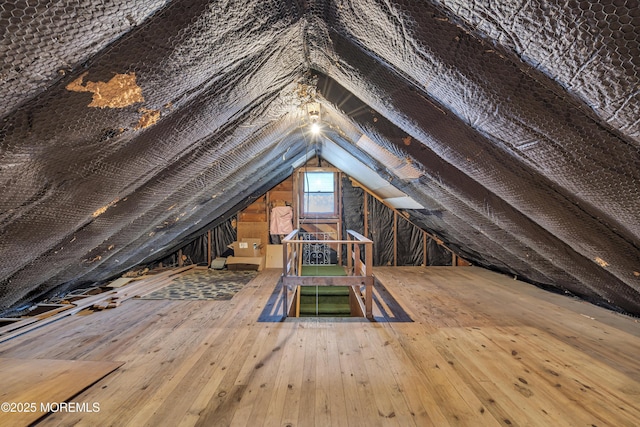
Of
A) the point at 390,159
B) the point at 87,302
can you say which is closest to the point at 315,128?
the point at 390,159

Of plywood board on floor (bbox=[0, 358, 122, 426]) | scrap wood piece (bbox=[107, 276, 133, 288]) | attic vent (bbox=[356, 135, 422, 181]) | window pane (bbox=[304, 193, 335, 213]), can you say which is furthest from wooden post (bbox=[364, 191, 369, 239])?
plywood board on floor (bbox=[0, 358, 122, 426])

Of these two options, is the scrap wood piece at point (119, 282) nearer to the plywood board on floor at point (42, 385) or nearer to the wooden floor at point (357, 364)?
the wooden floor at point (357, 364)

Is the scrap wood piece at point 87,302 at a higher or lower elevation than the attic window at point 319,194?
lower

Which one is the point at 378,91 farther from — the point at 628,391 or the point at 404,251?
the point at 404,251

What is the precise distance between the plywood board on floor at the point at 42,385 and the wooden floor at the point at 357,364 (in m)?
0.06

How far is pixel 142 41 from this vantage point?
0.87 m

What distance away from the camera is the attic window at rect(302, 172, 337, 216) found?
622 cm

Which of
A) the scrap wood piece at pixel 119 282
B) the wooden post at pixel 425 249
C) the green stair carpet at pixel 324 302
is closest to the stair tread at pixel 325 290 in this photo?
the green stair carpet at pixel 324 302

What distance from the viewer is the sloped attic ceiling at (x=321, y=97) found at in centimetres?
74

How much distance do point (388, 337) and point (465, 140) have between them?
1.84 meters

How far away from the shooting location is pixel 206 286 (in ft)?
14.9

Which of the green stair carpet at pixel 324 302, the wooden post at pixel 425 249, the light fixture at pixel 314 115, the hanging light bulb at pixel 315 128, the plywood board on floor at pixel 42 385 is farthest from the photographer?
the wooden post at pixel 425 249

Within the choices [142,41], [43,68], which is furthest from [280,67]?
[43,68]

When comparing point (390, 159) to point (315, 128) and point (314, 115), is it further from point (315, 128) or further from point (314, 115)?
point (315, 128)
